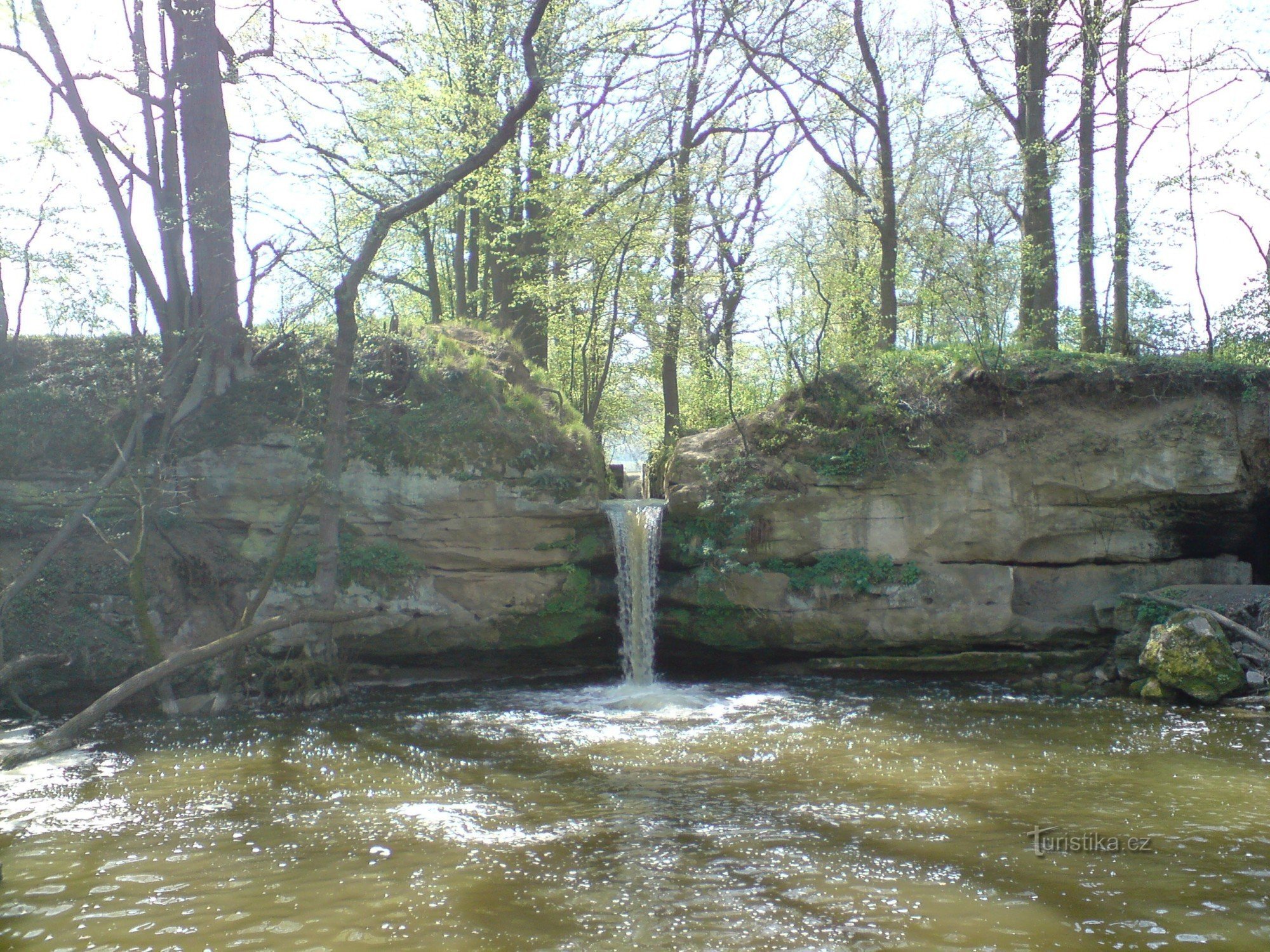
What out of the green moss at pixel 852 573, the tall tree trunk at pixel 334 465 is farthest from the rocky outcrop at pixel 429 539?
the green moss at pixel 852 573

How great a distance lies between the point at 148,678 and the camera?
8.49 metres

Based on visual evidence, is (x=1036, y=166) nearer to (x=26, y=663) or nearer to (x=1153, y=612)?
(x=1153, y=612)

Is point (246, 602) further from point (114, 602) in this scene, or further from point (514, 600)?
point (514, 600)

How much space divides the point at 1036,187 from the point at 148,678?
1428 cm

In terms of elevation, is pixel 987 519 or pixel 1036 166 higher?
pixel 1036 166

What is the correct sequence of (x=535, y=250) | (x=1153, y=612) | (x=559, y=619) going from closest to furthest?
(x=1153, y=612), (x=559, y=619), (x=535, y=250)

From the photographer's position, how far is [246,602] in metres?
10.6

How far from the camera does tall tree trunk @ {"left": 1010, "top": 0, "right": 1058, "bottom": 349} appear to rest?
1355cm

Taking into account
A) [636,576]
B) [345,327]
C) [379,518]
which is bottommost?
[636,576]

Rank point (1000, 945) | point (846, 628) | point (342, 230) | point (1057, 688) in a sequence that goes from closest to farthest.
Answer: point (1000, 945) < point (1057, 688) < point (846, 628) < point (342, 230)

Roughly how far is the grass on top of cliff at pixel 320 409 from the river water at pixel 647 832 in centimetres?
359

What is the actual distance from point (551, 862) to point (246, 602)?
6.93m

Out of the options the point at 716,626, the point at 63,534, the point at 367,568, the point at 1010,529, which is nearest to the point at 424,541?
the point at 367,568

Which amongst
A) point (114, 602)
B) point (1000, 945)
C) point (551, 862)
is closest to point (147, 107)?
point (114, 602)
